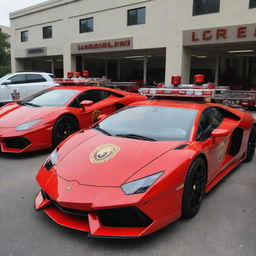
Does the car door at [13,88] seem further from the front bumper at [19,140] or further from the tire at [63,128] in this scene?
the front bumper at [19,140]

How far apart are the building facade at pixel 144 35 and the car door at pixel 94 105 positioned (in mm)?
9399

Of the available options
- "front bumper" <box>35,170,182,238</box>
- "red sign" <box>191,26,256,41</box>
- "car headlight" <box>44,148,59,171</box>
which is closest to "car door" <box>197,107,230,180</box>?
"front bumper" <box>35,170,182,238</box>

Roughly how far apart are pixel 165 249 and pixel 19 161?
3.46m

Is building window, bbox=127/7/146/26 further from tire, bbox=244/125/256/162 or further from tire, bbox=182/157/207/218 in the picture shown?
→ tire, bbox=182/157/207/218

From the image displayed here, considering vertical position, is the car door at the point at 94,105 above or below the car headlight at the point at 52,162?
above

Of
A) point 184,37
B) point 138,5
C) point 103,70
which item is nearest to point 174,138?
point 184,37

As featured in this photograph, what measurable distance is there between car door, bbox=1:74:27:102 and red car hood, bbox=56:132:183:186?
861 cm

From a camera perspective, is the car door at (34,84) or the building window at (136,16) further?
the building window at (136,16)

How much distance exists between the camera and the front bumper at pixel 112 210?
250 centimetres

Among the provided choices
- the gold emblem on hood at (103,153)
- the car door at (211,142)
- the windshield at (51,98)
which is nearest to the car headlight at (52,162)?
the gold emblem on hood at (103,153)

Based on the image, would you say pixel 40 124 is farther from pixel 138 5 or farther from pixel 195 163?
pixel 138 5

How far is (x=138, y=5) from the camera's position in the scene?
17.7 m

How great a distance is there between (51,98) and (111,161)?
3.83 m

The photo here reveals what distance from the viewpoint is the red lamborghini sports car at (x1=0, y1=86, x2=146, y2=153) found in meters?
5.33
